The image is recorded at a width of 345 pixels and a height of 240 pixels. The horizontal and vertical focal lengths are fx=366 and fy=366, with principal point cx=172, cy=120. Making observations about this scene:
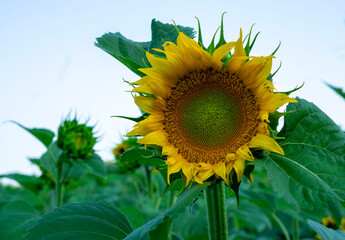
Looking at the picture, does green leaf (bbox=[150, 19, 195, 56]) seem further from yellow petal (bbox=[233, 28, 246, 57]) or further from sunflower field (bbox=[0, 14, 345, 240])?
yellow petal (bbox=[233, 28, 246, 57])

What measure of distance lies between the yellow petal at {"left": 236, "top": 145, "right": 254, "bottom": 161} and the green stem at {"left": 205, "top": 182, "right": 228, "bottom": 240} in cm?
15

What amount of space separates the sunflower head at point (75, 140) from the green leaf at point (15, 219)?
0.63 m

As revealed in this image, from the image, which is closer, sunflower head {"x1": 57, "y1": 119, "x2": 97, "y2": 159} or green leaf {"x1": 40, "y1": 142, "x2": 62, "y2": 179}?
sunflower head {"x1": 57, "y1": 119, "x2": 97, "y2": 159}

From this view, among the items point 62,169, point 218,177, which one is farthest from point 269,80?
point 62,169

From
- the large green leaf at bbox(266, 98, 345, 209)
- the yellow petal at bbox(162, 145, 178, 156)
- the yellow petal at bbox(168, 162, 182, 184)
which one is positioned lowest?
the large green leaf at bbox(266, 98, 345, 209)

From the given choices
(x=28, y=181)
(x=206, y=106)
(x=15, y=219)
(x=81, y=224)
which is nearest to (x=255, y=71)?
(x=206, y=106)

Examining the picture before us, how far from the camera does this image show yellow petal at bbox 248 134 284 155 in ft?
3.95

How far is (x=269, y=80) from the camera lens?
131cm

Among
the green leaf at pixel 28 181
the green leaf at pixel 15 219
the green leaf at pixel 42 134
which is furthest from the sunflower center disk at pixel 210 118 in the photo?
the green leaf at pixel 28 181

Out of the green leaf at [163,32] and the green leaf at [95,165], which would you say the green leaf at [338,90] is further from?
the green leaf at [95,165]

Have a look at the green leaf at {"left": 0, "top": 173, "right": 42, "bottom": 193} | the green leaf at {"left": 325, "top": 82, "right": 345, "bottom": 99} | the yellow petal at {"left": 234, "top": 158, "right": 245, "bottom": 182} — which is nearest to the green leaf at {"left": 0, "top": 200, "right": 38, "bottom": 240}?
the green leaf at {"left": 0, "top": 173, "right": 42, "bottom": 193}

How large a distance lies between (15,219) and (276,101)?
242 cm

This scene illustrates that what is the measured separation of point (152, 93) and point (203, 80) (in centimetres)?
20

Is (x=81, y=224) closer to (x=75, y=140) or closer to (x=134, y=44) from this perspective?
(x=134, y=44)
